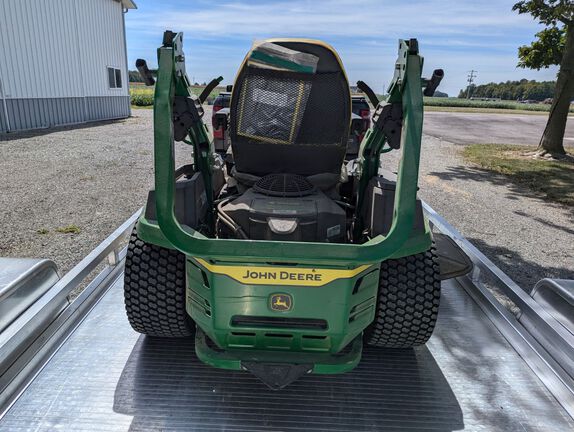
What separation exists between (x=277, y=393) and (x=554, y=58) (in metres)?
13.3

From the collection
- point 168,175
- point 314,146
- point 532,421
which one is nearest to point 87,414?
point 168,175

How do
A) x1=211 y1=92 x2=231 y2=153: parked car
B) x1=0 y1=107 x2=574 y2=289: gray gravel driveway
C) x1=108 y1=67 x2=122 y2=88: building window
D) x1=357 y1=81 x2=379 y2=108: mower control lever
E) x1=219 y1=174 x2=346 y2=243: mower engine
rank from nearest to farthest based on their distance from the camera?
x1=219 y1=174 x2=346 y2=243: mower engine, x1=357 y1=81 x2=379 y2=108: mower control lever, x1=0 y1=107 x2=574 y2=289: gray gravel driveway, x1=211 y1=92 x2=231 y2=153: parked car, x1=108 y1=67 x2=122 y2=88: building window

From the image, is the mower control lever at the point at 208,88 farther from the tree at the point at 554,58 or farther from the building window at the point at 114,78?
the building window at the point at 114,78

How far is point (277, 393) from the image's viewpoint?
7.86 feet

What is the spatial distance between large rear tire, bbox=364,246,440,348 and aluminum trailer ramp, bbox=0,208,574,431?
286 mm

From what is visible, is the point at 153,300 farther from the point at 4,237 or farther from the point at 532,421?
the point at 4,237

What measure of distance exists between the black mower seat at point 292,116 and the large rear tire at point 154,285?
2.77 feet

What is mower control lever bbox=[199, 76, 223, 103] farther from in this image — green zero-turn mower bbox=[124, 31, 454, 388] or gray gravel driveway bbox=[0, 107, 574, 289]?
gray gravel driveway bbox=[0, 107, 574, 289]

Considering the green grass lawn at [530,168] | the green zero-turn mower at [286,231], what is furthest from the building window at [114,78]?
the green zero-turn mower at [286,231]

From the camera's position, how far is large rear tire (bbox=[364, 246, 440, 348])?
2.52 metres

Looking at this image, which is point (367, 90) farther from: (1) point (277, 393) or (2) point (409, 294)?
(1) point (277, 393)

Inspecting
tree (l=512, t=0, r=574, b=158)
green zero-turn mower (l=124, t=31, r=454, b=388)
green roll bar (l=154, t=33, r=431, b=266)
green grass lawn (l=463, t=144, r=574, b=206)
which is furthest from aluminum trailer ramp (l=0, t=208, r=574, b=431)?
tree (l=512, t=0, r=574, b=158)

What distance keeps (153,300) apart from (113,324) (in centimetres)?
52

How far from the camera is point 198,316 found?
7.52ft
